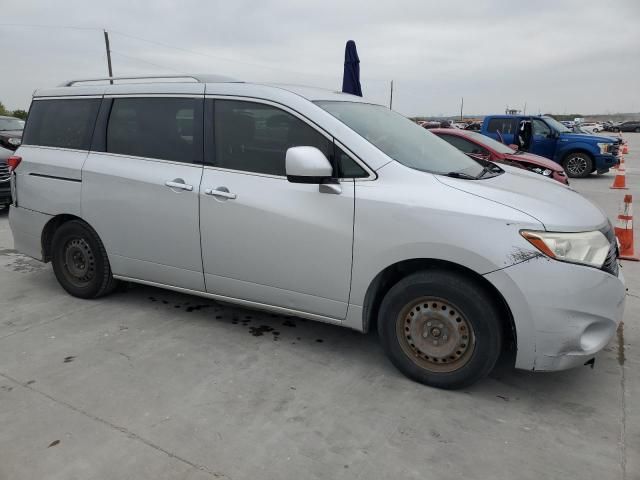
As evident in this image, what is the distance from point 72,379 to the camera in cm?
318

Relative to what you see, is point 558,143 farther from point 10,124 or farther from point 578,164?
point 10,124

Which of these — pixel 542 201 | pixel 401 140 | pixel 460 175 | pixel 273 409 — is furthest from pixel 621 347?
pixel 273 409

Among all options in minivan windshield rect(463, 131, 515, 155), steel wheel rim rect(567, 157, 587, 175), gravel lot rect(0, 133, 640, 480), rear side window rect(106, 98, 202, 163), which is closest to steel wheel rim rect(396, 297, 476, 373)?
gravel lot rect(0, 133, 640, 480)

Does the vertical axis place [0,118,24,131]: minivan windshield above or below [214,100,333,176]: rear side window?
above

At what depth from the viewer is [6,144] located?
12.1 m

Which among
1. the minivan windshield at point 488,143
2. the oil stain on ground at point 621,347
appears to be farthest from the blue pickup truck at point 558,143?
the oil stain on ground at point 621,347

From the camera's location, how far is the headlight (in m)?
2.68

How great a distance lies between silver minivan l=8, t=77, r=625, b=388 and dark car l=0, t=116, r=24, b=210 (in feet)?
15.8

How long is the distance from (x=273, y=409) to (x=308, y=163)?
4.65ft

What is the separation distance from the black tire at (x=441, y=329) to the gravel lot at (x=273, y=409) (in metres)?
Result: 0.15

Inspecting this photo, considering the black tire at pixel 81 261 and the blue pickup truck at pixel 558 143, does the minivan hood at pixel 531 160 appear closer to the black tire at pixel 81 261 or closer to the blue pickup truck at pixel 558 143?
the blue pickup truck at pixel 558 143

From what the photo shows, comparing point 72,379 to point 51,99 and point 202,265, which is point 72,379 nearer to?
point 202,265

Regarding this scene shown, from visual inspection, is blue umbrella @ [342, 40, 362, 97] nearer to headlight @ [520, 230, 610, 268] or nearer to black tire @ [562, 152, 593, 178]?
headlight @ [520, 230, 610, 268]

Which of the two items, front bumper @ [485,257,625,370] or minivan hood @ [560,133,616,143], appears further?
minivan hood @ [560,133,616,143]
